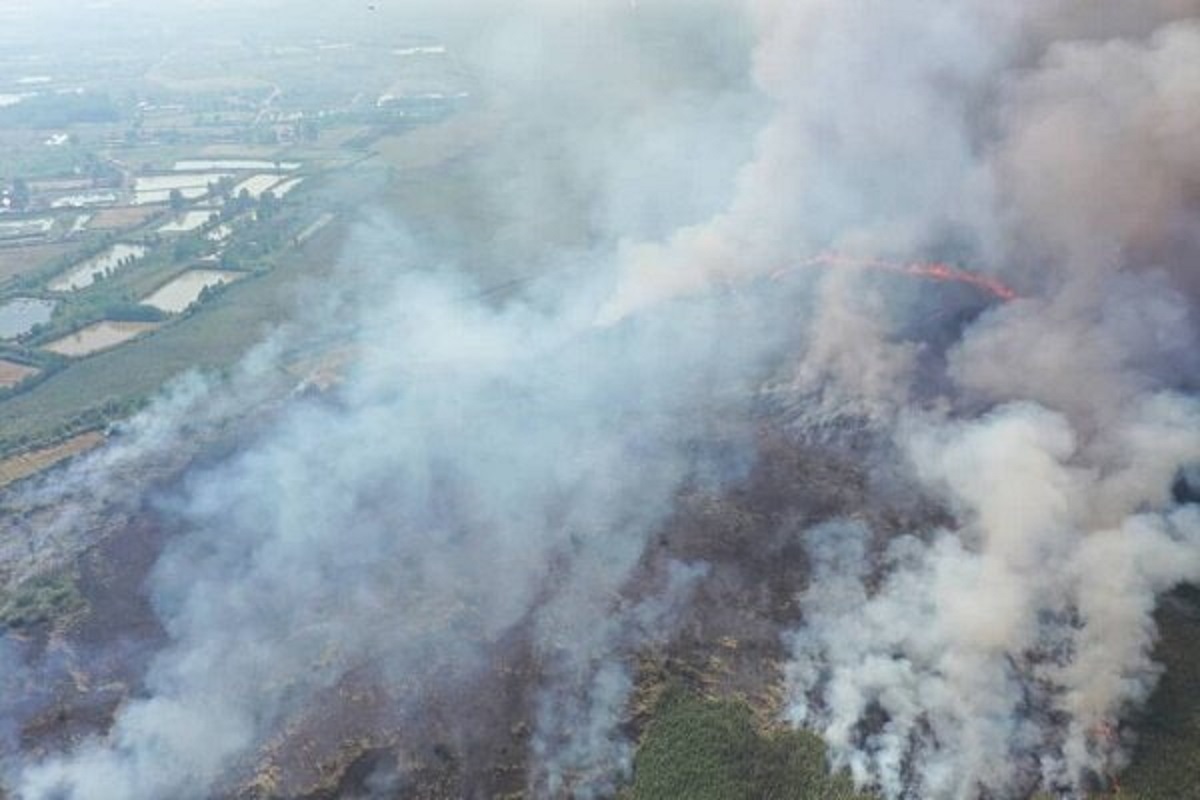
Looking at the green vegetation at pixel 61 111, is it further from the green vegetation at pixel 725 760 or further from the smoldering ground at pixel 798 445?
the green vegetation at pixel 725 760

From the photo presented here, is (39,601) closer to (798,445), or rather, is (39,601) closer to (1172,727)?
(798,445)

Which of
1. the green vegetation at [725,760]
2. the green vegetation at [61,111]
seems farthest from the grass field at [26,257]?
the green vegetation at [725,760]

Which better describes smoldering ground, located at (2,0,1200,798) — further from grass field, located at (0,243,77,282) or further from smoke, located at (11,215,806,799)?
grass field, located at (0,243,77,282)

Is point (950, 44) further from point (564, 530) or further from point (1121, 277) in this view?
point (564, 530)

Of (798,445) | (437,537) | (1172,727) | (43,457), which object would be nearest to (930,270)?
(798,445)

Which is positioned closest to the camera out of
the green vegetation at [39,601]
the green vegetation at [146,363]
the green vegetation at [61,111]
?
the green vegetation at [39,601]

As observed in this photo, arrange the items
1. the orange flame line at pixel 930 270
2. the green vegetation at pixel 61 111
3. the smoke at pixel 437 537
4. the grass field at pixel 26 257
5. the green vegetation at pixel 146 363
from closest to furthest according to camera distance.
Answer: the smoke at pixel 437 537
the orange flame line at pixel 930 270
the green vegetation at pixel 146 363
the grass field at pixel 26 257
the green vegetation at pixel 61 111

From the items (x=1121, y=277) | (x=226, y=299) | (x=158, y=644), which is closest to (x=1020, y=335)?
(x=1121, y=277)
